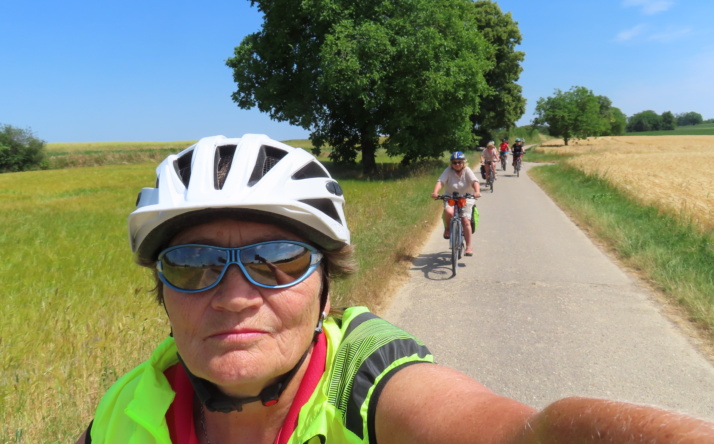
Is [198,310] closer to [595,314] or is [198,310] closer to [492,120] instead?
[595,314]

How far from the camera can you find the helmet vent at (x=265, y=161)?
1.49 m

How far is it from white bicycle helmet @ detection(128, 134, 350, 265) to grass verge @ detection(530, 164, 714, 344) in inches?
181

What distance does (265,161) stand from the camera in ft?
5.21

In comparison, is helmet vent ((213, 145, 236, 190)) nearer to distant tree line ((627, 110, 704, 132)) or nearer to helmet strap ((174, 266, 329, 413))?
helmet strap ((174, 266, 329, 413))

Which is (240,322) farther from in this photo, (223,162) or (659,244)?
(659,244)

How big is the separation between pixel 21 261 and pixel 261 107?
1866 centimetres

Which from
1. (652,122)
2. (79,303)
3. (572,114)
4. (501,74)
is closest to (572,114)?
(572,114)

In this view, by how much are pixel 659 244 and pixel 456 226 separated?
11.9 feet

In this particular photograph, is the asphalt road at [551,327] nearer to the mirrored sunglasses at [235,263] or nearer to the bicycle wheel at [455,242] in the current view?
the bicycle wheel at [455,242]

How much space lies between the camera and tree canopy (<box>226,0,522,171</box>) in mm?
20625

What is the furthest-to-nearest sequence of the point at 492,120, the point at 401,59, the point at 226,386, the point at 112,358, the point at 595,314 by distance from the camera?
the point at 492,120
the point at 401,59
the point at 595,314
the point at 112,358
the point at 226,386

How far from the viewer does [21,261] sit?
779cm

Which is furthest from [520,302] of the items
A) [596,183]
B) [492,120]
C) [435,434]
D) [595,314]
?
[492,120]

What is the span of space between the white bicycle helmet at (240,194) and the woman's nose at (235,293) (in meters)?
0.17
